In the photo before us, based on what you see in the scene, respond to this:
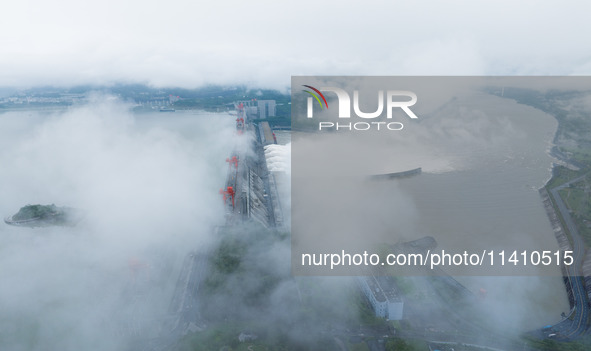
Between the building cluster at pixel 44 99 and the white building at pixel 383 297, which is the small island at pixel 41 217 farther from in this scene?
the building cluster at pixel 44 99

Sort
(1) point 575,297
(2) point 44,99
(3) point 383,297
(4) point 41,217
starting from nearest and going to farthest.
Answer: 1. (3) point 383,297
2. (1) point 575,297
3. (4) point 41,217
4. (2) point 44,99

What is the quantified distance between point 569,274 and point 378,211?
14.1 feet

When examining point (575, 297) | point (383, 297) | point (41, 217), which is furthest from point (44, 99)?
point (575, 297)

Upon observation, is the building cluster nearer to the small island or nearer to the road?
the small island

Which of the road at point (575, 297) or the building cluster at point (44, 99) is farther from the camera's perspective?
the building cluster at point (44, 99)

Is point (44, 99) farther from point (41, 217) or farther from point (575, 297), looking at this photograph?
point (575, 297)

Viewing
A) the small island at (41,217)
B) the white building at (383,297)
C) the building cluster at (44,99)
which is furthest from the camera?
the building cluster at (44,99)

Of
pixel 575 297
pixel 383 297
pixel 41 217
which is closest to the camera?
pixel 383 297

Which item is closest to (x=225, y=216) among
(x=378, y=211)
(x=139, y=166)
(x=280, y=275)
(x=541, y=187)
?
(x=280, y=275)

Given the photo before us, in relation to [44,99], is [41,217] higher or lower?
lower

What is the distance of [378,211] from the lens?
9570 mm

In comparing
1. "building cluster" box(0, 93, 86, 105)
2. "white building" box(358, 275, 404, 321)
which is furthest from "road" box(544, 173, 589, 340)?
"building cluster" box(0, 93, 86, 105)

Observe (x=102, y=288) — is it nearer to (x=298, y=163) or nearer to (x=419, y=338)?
(x=419, y=338)

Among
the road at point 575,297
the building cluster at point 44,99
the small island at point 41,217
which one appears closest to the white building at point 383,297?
the road at point 575,297
